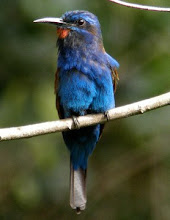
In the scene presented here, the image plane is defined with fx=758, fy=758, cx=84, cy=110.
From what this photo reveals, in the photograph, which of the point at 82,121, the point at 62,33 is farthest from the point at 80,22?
the point at 82,121

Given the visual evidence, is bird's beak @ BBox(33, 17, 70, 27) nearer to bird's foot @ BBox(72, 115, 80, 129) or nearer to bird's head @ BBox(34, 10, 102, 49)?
bird's head @ BBox(34, 10, 102, 49)

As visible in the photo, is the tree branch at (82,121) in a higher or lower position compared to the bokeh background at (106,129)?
higher

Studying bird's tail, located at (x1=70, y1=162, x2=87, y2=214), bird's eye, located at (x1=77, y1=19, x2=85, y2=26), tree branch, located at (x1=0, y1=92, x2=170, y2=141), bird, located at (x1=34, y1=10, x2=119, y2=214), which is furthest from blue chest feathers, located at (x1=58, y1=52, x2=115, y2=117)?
bird's tail, located at (x1=70, y1=162, x2=87, y2=214)

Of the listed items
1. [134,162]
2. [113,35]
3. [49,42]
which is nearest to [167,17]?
[113,35]

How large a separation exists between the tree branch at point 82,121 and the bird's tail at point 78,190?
2.55ft

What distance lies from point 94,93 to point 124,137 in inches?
51.0

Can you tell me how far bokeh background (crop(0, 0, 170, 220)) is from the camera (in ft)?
20.4

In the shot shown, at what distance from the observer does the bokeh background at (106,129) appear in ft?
20.4

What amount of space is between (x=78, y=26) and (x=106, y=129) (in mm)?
1545

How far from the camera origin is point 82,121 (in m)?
5.34

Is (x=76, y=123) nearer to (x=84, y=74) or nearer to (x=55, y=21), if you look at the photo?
(x=84, y=74)

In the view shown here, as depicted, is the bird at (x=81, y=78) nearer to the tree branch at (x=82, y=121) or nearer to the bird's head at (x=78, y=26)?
the bird's head at (x=78, y=26)

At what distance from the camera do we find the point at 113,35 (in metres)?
6.53

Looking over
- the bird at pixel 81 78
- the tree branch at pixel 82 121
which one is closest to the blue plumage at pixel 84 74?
the bird at pixel 81 78
